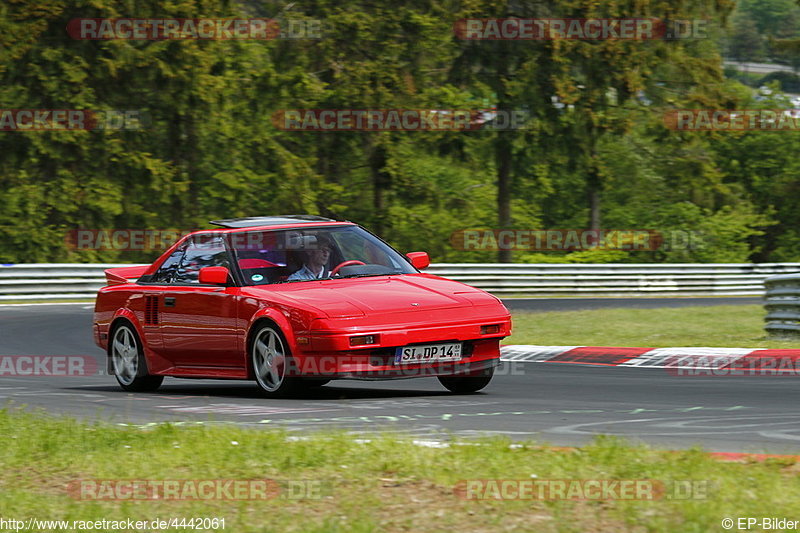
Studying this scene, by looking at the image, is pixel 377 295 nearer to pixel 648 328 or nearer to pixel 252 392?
pixel 252 392

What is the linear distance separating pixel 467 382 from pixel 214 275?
85.3 inches

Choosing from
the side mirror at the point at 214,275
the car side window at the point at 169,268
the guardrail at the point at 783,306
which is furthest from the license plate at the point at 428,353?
the guardrail at the point at 783,306

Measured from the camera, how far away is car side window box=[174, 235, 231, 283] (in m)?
10.3

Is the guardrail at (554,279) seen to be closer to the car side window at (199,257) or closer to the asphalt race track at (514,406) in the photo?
the asphalt race track at (514,406)

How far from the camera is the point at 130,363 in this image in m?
11.0

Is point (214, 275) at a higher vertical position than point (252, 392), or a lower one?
higher

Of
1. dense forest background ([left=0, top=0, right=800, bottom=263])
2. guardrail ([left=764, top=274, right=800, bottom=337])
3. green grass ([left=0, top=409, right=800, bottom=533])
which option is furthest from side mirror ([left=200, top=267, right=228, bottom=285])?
dense forest background ([left=0, top=0, right=800, bottom=263])

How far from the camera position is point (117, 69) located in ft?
112

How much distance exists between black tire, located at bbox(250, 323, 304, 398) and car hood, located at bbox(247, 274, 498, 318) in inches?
12.2

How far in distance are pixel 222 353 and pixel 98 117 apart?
83.6ft

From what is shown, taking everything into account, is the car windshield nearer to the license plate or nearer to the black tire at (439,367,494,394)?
the black tire at (439,367,494,394)

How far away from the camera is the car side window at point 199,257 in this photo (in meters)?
10.3

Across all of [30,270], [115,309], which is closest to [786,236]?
[30,270]

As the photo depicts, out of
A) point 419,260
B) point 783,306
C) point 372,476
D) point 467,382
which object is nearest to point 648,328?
point 783,306
